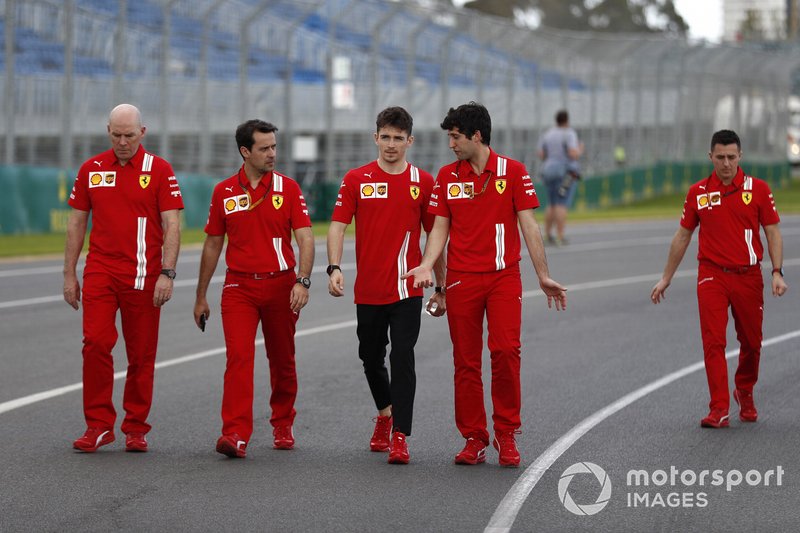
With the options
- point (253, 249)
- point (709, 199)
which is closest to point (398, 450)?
point (253, 249)

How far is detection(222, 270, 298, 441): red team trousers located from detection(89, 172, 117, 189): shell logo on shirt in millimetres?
817

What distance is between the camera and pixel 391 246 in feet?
25.8

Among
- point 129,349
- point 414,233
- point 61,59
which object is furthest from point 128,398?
point 61,59

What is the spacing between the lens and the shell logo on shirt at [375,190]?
786 cm

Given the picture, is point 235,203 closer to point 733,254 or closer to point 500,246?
point 500,246

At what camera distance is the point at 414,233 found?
7941 mm

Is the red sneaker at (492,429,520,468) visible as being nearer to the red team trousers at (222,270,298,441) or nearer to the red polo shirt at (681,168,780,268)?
the red team trousers at (222,270,298,441)

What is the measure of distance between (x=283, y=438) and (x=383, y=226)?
1.33 meters

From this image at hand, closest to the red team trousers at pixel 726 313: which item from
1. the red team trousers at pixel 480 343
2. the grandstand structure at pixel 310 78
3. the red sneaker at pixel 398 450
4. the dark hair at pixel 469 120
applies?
the red team trousers at pixel 480 343

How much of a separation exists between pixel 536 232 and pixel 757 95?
4693cm

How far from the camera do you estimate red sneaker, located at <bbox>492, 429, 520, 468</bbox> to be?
7629 mm

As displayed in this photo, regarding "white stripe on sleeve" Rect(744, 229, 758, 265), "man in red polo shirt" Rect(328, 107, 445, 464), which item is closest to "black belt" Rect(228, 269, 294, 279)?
"man in red polo shirt" Rect(328, 107, 445, 464)

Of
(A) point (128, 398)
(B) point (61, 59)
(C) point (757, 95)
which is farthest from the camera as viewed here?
(C) point (757, 95)

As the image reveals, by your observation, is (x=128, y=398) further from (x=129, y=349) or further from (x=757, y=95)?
(x=757, y=95)
